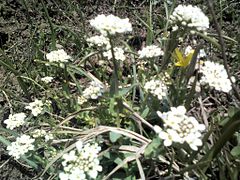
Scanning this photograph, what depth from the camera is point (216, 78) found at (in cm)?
138

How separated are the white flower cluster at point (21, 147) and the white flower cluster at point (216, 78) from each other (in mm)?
582

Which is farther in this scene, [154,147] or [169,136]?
[154,147]

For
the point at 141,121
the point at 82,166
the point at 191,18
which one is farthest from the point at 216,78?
the point at 82,166

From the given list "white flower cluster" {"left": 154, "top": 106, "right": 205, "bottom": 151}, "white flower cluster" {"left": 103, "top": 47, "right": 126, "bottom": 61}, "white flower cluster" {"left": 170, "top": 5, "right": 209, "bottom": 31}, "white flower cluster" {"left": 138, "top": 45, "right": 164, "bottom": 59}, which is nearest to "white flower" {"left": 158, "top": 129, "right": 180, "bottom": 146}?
"white flower cluster" {"left": 154, "top": 106, "right": 205, "bottom": 151}

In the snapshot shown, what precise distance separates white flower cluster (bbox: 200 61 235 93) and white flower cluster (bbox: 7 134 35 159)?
1.91 feet

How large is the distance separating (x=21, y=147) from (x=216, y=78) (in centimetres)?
64

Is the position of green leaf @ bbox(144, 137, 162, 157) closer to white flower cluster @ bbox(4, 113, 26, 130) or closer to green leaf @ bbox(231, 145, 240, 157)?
green leaf @ bbox(231, 145, 240, 157)

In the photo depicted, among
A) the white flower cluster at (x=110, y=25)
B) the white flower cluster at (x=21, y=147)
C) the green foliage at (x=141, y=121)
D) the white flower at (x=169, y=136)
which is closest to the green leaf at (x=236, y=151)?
the green foliage at (x=141, y=121)

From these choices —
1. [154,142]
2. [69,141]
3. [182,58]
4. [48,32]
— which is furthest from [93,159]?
[48,32]

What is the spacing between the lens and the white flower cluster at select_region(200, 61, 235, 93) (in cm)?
136

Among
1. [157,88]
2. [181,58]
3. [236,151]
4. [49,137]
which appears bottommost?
[236,151]

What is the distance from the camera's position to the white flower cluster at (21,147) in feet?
5.03

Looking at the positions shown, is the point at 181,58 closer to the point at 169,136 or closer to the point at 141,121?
the point at 141,121

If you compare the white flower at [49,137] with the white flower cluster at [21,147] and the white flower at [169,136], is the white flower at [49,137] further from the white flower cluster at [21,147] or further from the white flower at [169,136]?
the white flower at [169,136]
